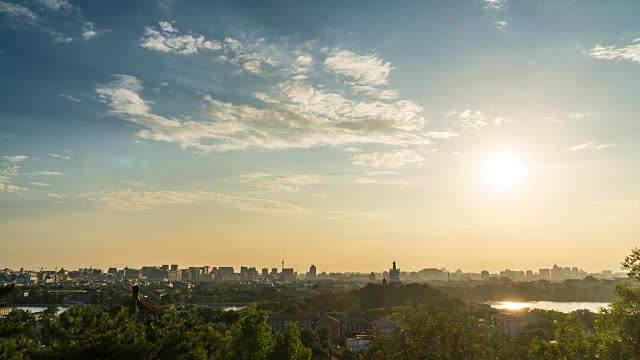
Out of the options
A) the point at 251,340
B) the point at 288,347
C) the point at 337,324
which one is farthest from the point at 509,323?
the point at 251,340

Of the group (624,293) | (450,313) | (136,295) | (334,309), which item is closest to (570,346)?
(624,293)

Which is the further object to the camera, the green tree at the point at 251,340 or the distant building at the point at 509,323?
the distant building at the point at 509,323

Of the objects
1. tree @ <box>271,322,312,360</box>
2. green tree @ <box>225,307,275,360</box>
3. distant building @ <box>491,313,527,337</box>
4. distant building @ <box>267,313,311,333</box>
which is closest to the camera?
green tree @ <box>225,307,275,360</box>

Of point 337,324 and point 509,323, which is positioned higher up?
point 509,323

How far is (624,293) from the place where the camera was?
20578mm

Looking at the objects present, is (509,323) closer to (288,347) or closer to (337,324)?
(337,324)

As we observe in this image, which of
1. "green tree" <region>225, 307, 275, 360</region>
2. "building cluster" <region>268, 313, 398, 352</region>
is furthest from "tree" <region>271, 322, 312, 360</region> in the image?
"building cluster" <region>268, 313, 398, 352</region>

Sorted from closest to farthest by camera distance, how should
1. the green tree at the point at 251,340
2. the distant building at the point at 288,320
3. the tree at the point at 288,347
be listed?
1. the green tree at the point at 251,340
2. the tree at the point at 288,347
3. the distant building at the point at 288,320

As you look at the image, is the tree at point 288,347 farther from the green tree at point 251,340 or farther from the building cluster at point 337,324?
the building cluster at point 337,324

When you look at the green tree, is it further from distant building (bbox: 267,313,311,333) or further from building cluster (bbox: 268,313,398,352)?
distant building (bbox: 267,313,311,333)

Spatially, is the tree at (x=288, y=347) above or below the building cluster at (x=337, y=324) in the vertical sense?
above

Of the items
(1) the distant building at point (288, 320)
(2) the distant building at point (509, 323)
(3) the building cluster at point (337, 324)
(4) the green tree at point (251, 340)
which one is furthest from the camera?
(1) the distant building at point (288, 320)

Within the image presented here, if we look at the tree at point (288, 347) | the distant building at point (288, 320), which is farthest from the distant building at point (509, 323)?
the tree at point (288, 347)

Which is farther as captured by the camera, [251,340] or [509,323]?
[509,323]
